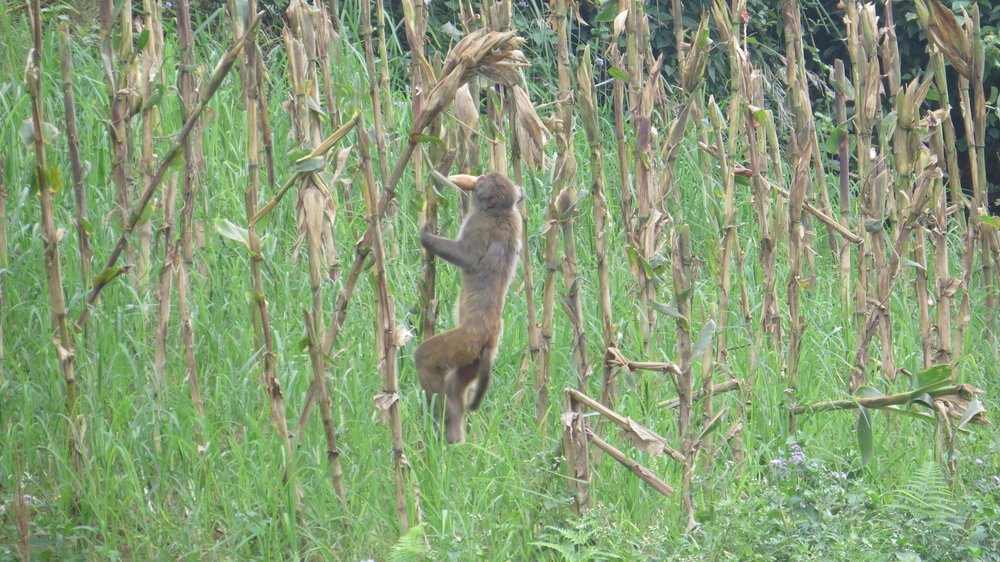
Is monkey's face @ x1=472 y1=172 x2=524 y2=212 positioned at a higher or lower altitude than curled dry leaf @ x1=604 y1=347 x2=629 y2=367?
higher

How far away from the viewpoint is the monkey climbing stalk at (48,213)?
321 centimetres

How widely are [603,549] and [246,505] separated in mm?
1121

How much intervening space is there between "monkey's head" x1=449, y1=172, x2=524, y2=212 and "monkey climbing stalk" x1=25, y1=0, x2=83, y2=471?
1.39 metres

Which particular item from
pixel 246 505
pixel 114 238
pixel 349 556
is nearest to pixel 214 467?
pixel 246 505

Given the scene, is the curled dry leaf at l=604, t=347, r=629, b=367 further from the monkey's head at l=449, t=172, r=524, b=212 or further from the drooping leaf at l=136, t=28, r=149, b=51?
the drooping leaf at l=136, t=28, r=149, b=51

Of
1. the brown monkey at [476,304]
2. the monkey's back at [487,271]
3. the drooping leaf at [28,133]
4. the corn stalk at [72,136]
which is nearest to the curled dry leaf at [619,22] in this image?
the brown monkey at [476,304]

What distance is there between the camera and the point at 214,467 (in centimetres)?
366

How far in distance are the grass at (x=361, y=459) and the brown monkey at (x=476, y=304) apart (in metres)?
0.18

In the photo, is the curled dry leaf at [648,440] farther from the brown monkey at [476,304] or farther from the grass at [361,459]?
the brown monkey at [476,304]

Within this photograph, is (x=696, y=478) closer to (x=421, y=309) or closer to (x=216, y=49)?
(x=421, y=309)

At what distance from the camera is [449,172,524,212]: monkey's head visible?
3.90 meters

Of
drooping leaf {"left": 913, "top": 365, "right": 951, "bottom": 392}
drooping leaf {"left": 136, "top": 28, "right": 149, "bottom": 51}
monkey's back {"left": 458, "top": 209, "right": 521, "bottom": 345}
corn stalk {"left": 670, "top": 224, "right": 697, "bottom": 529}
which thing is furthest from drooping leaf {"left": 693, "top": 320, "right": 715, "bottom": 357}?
drooping leaf {"left": 136, "top": 28, "right": 149, "bottom": 51}

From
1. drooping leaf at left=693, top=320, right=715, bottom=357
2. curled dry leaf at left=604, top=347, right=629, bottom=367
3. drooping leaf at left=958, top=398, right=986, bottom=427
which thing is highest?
drooping leaf at left=693, top=320, right=715, bottom=357

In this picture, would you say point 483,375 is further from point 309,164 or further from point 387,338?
point 309,164
